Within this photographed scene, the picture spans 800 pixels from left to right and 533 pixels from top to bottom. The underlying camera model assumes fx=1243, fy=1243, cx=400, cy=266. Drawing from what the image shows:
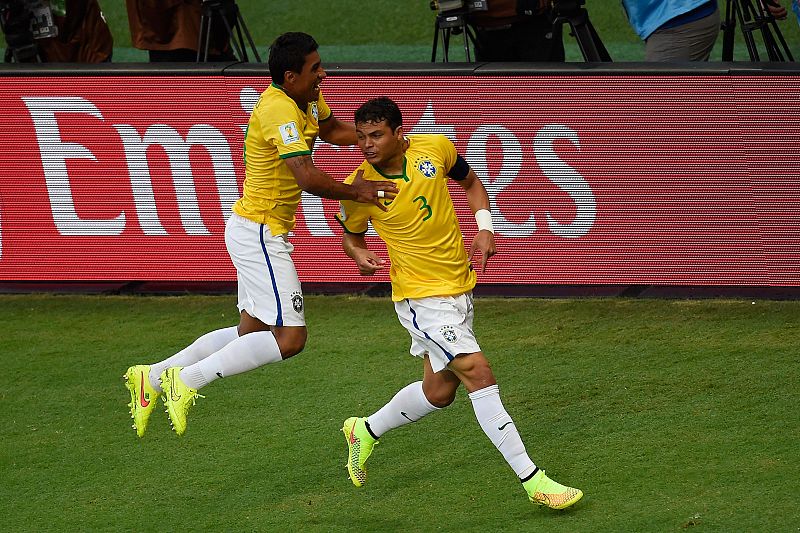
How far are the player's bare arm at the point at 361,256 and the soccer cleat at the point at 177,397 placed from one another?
1.14 metres

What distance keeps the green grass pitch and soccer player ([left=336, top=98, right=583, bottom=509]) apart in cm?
37

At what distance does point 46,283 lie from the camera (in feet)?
30.2

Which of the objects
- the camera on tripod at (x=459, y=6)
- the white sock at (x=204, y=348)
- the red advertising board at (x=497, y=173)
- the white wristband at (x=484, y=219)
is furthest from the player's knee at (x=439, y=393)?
the camera on tripod at (x=459, y=6)

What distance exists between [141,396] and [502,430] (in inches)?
79.4

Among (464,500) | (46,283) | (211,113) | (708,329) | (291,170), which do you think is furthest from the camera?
(46,283)

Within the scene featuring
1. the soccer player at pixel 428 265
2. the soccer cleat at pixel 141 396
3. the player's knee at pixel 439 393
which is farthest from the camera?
the soccer cleat at pixel 141 396

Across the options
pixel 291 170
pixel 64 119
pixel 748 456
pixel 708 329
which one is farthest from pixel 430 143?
pixel 64 119

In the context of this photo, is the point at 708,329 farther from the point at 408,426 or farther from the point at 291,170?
the point at 291,170

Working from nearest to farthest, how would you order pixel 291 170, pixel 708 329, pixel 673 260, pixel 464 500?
1. pixel 464 500
2. pixel 291 170
3. pixel 708 329
4. pixel 673 260

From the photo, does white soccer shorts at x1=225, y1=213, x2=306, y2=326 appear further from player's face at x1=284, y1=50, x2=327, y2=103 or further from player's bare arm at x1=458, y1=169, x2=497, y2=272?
player's bare arm at x1=458, y1=169, x2=497, y2=272

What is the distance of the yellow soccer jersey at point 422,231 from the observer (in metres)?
5.35

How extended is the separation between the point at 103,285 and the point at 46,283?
412 mm

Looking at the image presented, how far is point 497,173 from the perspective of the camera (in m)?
8.25

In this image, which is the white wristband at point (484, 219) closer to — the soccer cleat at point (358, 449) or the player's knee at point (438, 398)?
the player's knee at point (438, 398)
